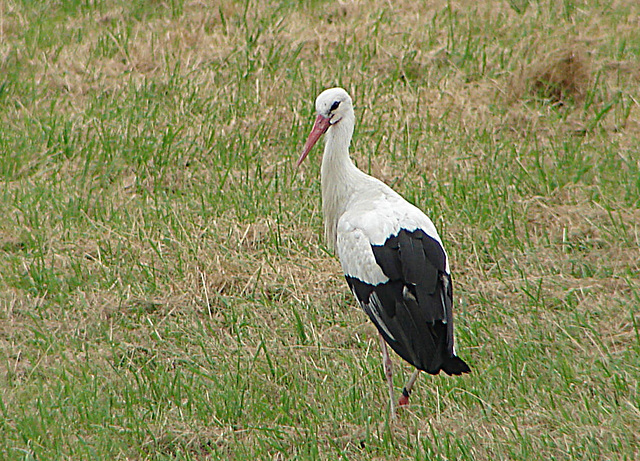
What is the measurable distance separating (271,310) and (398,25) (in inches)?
134

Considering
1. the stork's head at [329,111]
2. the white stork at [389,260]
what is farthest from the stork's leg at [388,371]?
the stork's head at [329,111]

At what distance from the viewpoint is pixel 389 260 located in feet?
13.4

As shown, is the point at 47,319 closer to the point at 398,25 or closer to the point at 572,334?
the point at 572,334

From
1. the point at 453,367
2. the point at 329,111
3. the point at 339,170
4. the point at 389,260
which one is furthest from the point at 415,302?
the point at 329,111

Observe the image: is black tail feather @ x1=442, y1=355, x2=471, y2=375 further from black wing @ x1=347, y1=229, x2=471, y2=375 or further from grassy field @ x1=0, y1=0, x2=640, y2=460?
grassy field @ x1=0, y1=0, x2=640, y2=460

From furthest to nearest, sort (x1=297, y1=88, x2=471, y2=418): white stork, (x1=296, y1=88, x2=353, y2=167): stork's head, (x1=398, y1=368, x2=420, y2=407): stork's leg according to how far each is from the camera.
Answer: (x1=296, y1=88, x2=353, y2=167): stork's head, (x1=398, y1=368, x2=420, y2=407): stork's leg, (x1=297, y1=88, x2=471, y2=418): white stork

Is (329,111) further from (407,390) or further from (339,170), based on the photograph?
(407,390)

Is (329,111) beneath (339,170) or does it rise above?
above

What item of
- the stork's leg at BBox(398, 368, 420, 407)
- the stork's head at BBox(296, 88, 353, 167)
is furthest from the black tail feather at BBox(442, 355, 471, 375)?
the stork's head at BBox(296, 88, 353, 167)

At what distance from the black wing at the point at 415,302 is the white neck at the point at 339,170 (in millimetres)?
579

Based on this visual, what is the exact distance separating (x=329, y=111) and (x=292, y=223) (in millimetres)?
Answer: 988

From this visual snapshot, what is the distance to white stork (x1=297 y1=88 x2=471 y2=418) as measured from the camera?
386 cm

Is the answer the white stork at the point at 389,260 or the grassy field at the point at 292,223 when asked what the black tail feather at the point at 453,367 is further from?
the grassy field at the point at 292,223

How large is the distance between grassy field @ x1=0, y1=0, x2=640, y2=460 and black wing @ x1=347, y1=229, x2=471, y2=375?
33 cm
